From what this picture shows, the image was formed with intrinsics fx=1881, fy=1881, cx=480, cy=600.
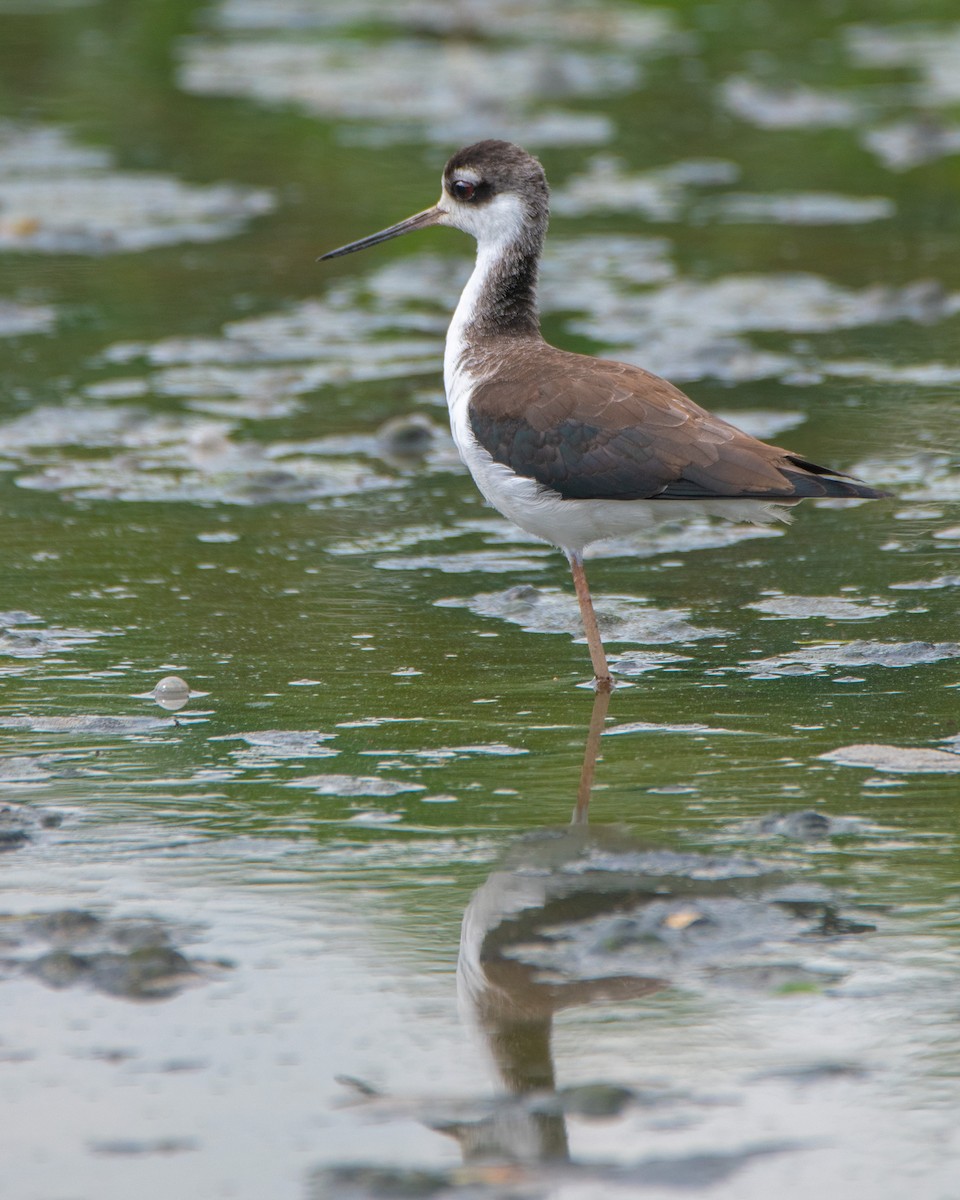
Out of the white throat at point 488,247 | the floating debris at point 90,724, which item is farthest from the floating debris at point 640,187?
the floating debris at point 90,724

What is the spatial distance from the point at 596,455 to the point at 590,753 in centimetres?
113

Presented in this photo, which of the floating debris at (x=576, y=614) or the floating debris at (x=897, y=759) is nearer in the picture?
the floating debris at (x=897, y=759)

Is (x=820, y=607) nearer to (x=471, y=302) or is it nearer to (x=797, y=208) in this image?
(x=471, y=302)

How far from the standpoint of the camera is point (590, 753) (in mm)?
5414

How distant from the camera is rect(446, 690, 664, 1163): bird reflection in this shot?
3.50 metres

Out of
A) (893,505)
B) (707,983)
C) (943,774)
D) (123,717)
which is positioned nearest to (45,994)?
(707,983)

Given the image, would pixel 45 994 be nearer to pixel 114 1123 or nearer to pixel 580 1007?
pixel 114 1123

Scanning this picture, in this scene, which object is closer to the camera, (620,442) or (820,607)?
(620,442)

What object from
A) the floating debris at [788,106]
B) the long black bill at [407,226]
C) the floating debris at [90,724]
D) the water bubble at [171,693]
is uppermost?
the floating debris at [788,106]

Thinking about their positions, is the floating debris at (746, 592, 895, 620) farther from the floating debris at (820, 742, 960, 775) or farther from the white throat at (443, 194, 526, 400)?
the white throat at (443, 194, 526, 400)

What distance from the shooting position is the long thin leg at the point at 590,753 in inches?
196

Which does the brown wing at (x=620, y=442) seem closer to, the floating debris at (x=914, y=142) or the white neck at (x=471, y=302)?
the white neck at (x=471, y=302)

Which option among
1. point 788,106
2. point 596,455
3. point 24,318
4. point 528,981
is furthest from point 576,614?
point 788,106

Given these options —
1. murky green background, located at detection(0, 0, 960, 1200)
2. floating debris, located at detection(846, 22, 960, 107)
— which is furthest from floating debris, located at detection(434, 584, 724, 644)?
floating debris, located at detection(846, 22, 960, 107)
